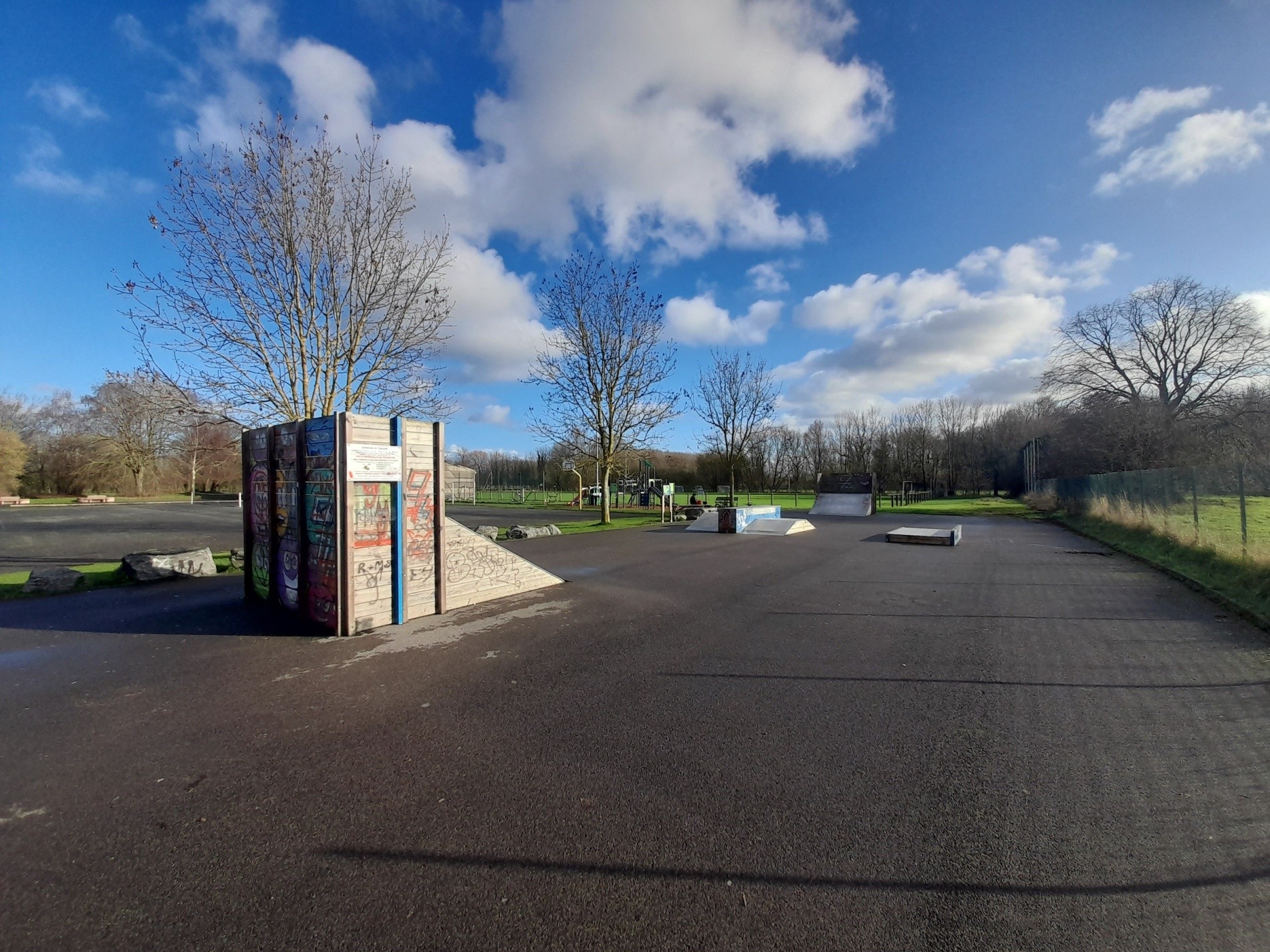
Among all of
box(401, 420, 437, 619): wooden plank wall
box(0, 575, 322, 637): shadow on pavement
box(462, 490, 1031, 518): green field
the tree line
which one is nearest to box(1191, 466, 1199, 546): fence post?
box(401, 420, 437, 619): wooden plank wall

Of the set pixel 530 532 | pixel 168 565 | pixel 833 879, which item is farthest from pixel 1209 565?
pixel 168 565

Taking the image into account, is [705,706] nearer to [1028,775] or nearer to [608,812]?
[608,812]

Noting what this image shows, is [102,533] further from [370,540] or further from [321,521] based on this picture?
[370,540]

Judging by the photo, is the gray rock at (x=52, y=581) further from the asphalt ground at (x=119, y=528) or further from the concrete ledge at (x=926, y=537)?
the concrete ledge at (x=926, y=537)

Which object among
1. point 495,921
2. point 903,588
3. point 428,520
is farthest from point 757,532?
point 495,921

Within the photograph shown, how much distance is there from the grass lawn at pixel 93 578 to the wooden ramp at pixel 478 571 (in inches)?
226

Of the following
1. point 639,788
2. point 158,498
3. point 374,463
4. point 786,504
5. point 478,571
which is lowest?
point 786,504

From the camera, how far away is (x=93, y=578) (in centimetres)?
971

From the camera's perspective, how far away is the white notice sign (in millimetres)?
6473

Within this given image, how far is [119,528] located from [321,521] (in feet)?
75.6

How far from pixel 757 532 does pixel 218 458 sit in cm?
1564

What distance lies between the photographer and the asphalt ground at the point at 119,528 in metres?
15.1

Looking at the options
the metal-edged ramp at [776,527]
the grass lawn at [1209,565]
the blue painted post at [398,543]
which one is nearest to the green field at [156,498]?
the metal-edged ramp at [776,527]

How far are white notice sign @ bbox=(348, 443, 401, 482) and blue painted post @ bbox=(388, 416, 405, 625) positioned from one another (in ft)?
0.39
